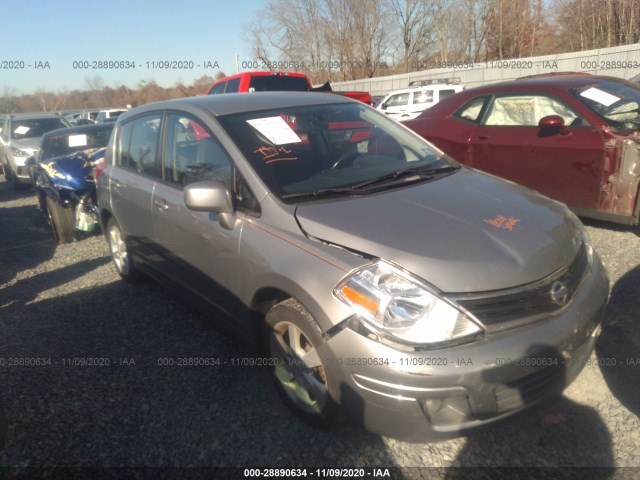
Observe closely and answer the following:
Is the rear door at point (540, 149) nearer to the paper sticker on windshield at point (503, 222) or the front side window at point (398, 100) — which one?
the paper sticker on windshield at point (503, 222)

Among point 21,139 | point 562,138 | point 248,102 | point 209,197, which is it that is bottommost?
point 562,138

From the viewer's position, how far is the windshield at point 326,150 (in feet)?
8.72

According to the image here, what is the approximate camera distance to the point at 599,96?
4566 mm

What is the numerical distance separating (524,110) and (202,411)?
181 inches

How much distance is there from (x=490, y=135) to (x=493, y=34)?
30397mm

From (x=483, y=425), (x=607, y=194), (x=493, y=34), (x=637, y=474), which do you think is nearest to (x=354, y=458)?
(x=483, y=425)

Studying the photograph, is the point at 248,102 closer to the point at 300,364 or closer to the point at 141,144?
the point at 141,144

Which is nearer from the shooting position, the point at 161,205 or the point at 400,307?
the point at 400,307

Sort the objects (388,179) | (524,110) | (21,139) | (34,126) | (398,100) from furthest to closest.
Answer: (398,100)
(34,126)
(21,139)
(524,110)
(388,179)

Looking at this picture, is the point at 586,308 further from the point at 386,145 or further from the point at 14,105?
the point at 14,105

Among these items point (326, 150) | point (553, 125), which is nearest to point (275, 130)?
point (326, 150)

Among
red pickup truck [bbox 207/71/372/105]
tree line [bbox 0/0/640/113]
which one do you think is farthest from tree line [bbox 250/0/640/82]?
red pickup truck [bbox 207/71/372/105]

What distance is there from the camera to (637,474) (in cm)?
198

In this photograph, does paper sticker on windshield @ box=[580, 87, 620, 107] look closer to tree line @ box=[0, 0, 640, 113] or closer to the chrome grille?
the chrome grille
